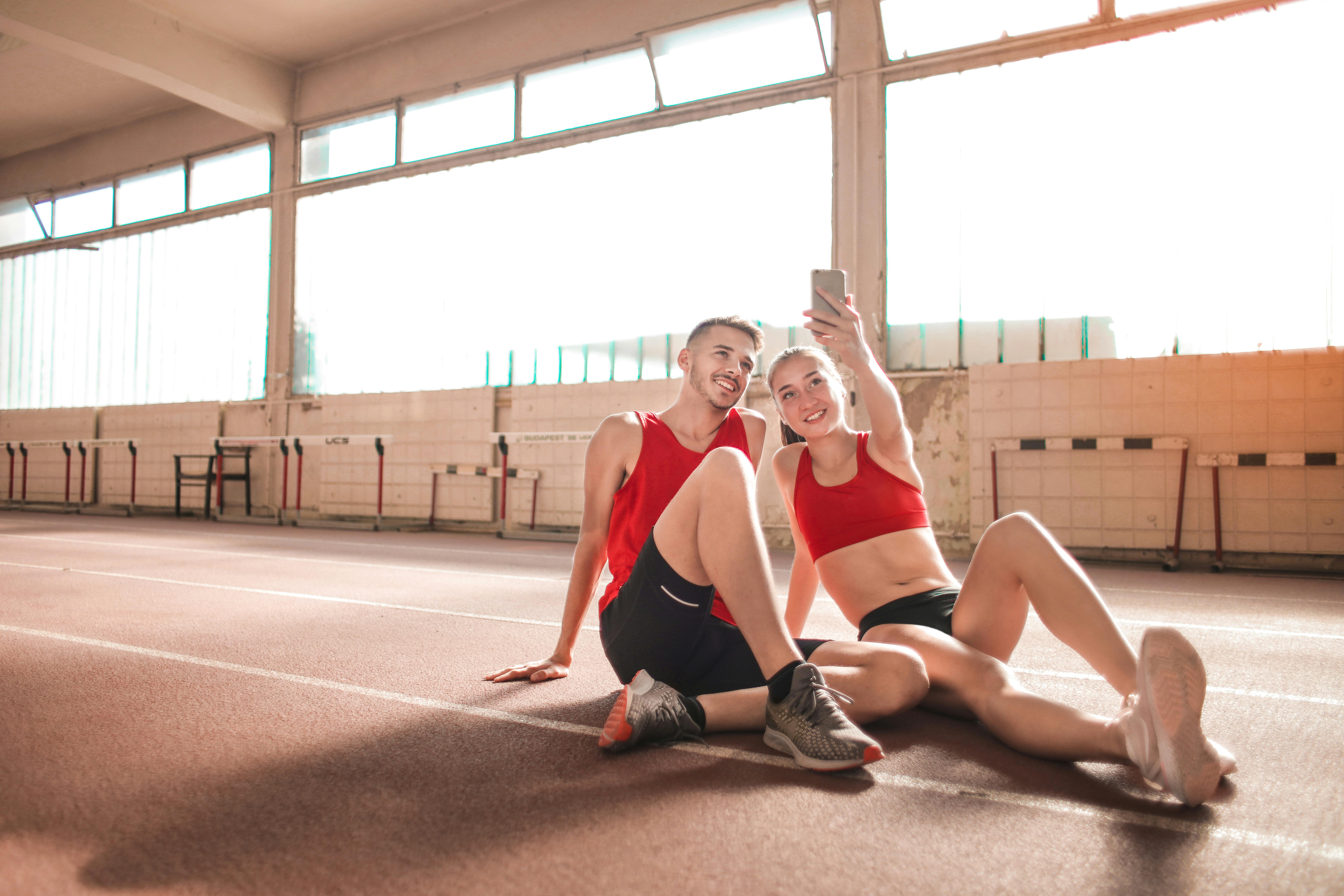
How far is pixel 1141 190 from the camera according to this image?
6434 millimetres

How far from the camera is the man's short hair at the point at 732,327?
217cm

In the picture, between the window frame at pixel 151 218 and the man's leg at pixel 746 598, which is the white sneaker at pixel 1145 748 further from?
the window frame at pixel 151 218

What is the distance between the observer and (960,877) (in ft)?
3.87

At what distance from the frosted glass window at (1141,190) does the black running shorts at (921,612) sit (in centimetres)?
555

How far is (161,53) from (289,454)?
499cm

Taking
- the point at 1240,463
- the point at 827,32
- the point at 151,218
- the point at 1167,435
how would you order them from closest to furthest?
the point at 1240,463 → the point at 1167,435 → the point at 827,32 → the point at 151,218

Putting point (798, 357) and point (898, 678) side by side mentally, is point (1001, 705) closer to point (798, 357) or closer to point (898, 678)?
point (898, 678)

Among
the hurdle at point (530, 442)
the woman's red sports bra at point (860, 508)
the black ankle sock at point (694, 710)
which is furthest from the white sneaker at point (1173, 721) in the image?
the hurdle at point (530, 442)

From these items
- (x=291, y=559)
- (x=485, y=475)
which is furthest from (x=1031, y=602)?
(x=485, y=475)

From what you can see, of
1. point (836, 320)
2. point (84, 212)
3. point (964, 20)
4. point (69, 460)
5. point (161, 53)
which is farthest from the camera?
point (84, 212)

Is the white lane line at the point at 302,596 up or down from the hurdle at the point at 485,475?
down

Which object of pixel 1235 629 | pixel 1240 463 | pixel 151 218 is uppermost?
pixel 151 218

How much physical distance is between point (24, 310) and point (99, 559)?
11.5 meters

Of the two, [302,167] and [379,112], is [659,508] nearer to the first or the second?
[379,112]
